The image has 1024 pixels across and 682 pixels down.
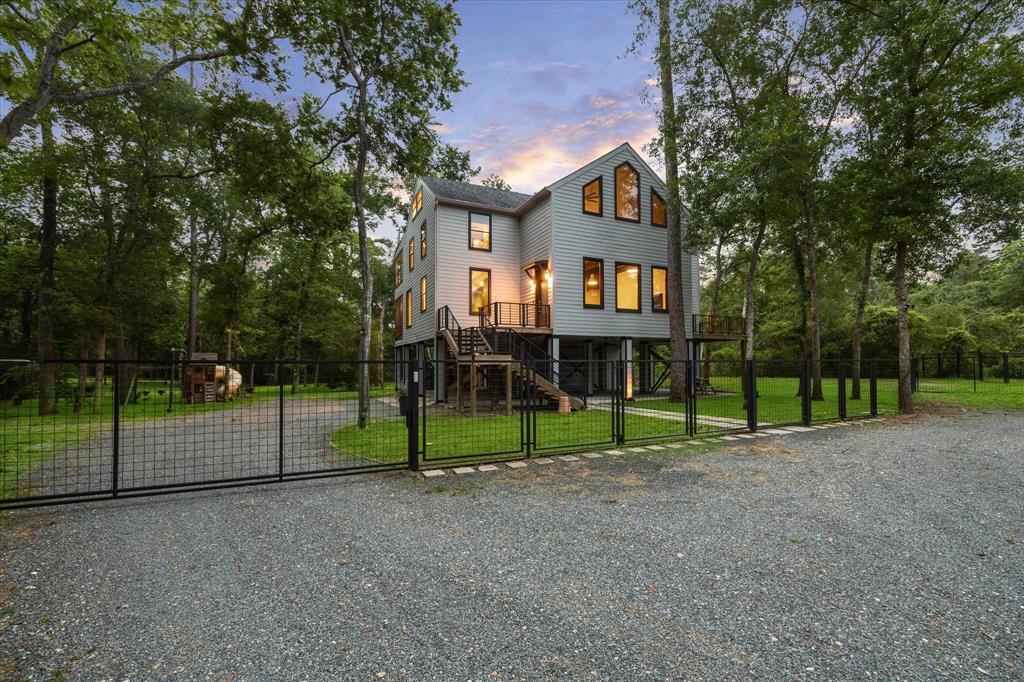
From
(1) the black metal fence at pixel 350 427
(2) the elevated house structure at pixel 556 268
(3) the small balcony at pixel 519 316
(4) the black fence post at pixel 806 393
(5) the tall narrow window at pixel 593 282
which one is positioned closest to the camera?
(1) the black metal fence at pixel 350 427

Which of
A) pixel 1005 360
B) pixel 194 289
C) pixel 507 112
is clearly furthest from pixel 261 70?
pixel 1005 360

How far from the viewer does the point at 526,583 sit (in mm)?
3061

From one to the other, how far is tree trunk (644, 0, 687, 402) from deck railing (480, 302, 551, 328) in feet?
15.8

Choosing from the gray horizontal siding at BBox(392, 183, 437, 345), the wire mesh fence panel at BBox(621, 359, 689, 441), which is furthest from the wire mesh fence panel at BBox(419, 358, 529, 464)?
the gray horizontal siding at BBox(392, 183, 437, 345)

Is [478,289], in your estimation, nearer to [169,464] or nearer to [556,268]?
[556,268]

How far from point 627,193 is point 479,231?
262 inches

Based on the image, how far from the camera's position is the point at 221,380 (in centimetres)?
2044

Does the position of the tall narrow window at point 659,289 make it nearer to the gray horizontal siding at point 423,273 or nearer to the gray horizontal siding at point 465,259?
the gray horizontal siding at point 465,259

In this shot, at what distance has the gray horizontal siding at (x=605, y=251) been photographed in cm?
1636

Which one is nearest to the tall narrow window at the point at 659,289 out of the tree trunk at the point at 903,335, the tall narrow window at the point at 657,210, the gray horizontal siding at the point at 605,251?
the gray horizontal siding at the point at 605,251

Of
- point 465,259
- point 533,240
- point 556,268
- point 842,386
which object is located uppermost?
point 533,240

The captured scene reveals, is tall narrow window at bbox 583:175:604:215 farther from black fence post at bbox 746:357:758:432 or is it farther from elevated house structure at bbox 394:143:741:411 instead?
black fence post at bbox 746:357:758:432

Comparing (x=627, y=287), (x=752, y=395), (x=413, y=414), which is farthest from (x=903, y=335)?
(x=413, y=414)

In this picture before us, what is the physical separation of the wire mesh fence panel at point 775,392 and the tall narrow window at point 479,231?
1149 cm
